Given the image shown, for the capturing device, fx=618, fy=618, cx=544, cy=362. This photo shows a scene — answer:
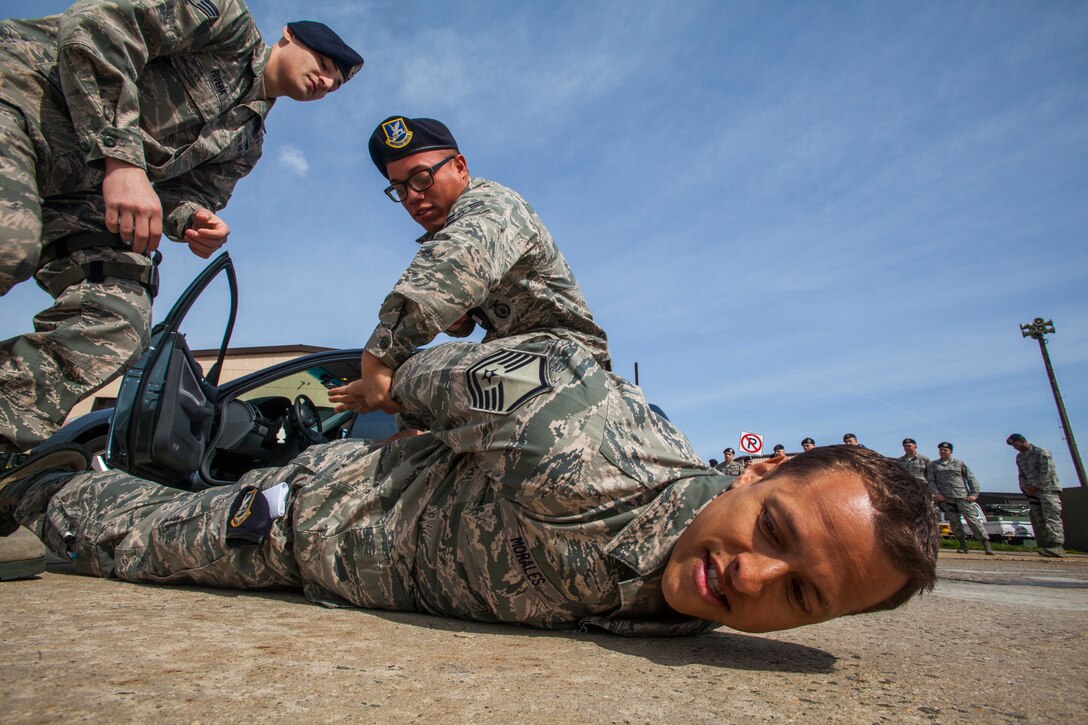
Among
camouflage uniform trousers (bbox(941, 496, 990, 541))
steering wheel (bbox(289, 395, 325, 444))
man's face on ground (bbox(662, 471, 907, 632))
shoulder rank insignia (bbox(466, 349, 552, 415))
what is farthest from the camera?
camouflage uniform trousers (bbox(941, 496, 990, 541))

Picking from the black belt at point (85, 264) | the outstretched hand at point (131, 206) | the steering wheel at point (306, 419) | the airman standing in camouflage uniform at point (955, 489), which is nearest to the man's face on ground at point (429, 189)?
the outstretched hand at point (131, 206)

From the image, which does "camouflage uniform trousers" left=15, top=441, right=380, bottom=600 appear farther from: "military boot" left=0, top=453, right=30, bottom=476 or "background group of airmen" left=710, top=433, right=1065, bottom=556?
"background group of airmen" left=710, top=433, right=1065, bottom=556

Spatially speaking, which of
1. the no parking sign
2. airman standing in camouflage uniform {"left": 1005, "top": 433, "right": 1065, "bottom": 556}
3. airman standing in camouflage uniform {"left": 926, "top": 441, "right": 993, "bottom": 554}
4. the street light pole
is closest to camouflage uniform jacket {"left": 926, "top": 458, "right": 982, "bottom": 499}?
airman standing in camouflage uniform {"left": 926, "top": 441, "right": 993, "bottom": 554}

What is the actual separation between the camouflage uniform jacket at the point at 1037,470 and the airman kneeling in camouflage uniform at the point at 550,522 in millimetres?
11611

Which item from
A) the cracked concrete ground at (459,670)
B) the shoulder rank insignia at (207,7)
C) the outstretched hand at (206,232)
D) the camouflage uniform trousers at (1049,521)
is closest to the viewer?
the cracked concrete ground at (459,670)

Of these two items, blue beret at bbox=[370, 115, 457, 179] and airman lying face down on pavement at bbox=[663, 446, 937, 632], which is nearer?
airman lying face down on pavement at bbox=[663, 446, 937, 632]

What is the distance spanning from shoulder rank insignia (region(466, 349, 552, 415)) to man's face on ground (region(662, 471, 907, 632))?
0.55 meters

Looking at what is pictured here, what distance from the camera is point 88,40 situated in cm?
196

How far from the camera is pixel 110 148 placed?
1989mm

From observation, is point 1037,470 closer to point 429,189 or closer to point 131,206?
point 429,189

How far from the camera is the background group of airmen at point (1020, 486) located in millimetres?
10266

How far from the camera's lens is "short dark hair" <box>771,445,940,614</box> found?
4.67ft

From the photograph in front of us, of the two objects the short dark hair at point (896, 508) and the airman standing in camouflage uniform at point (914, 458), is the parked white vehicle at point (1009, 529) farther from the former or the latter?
the short dark hair at point (896, 508)

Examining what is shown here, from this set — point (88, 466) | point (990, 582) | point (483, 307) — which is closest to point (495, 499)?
point (483, 307)
